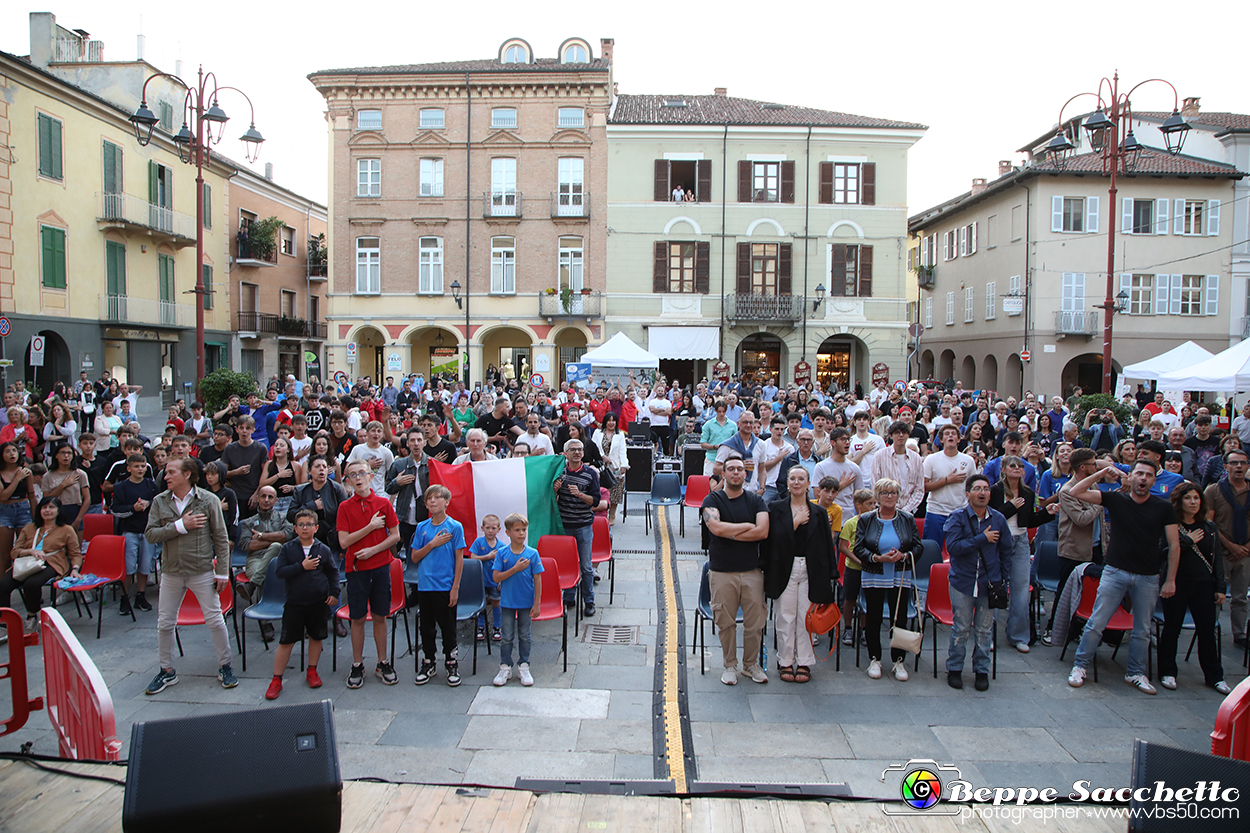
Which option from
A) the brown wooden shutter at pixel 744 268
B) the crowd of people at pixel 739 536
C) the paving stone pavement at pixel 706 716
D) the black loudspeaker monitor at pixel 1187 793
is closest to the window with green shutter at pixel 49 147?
the crowd of people at pixel 739 536

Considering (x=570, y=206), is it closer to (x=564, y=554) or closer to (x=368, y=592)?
(x=564, y=554)

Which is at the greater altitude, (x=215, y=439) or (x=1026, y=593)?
(x=215, y=439)

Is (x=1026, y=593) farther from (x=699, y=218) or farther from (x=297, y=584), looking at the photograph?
(x=699, y=218)

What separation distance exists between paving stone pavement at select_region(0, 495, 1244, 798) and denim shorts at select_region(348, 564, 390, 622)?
23.3 inches

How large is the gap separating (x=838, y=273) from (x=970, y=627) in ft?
84.6

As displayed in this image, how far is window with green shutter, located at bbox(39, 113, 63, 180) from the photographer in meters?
22.6

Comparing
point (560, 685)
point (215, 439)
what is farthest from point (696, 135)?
point (560, 685)

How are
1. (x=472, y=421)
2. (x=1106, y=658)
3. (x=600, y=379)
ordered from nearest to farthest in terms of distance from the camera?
(x=1106, y=658) < (x=472, y=421) < (x=600, y=379)

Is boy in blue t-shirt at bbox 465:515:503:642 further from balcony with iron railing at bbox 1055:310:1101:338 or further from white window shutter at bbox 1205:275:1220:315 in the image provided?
white window shutter at bbox 1205:275:1220:315

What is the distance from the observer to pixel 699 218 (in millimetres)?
30344

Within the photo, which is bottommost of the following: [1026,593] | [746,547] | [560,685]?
[560,685]

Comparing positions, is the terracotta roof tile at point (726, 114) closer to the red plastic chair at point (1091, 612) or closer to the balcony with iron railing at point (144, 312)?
the balcony with iron railing at point (144, 312)

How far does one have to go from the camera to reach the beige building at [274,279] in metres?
33.8

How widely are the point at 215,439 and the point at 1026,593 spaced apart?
883 centimetres
